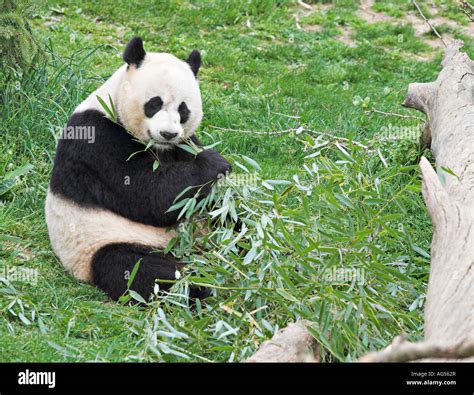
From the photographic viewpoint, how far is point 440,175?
4.79 m

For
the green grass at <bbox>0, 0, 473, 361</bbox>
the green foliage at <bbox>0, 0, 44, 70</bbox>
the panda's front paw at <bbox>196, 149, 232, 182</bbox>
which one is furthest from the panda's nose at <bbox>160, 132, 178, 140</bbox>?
the green foliage at <bbox>0, 0, 44, 70</bbox>

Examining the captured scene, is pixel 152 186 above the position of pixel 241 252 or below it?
above

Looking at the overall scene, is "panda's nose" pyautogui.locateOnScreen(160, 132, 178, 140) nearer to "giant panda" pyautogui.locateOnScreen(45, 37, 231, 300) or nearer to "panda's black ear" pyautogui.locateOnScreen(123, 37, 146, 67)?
"giant panda" pyautogui.locateOnScreen(45, 37, 231, 300)

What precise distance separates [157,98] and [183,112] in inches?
8.5

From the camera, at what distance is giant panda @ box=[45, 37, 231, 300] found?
5.29 metres

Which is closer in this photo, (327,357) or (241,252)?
(327,357)

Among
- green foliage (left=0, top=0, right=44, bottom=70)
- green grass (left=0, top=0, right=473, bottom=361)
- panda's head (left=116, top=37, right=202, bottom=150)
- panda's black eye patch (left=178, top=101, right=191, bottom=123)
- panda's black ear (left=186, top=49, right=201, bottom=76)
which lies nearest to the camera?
green grass (left=0, top=0, right=473, bottom=361)

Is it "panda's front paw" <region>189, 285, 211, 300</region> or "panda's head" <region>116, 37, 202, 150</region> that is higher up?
"panda's head" <region>116, 37, 202, 150</region>

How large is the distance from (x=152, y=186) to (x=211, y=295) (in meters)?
0.82

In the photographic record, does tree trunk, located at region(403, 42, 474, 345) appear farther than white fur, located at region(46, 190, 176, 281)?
No

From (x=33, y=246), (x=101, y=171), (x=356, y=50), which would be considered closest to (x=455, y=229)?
(x=101, y=171)

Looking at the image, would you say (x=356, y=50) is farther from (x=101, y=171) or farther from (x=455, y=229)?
(x=455, y=229)

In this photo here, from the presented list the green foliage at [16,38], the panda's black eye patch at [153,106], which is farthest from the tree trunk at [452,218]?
the green foliage at [16,38]

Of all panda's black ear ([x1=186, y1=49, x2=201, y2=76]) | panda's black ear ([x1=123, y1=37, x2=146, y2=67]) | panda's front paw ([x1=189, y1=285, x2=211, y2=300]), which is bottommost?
panda's front paw ([x1=189, y1=285, x2=211, y2=300])
